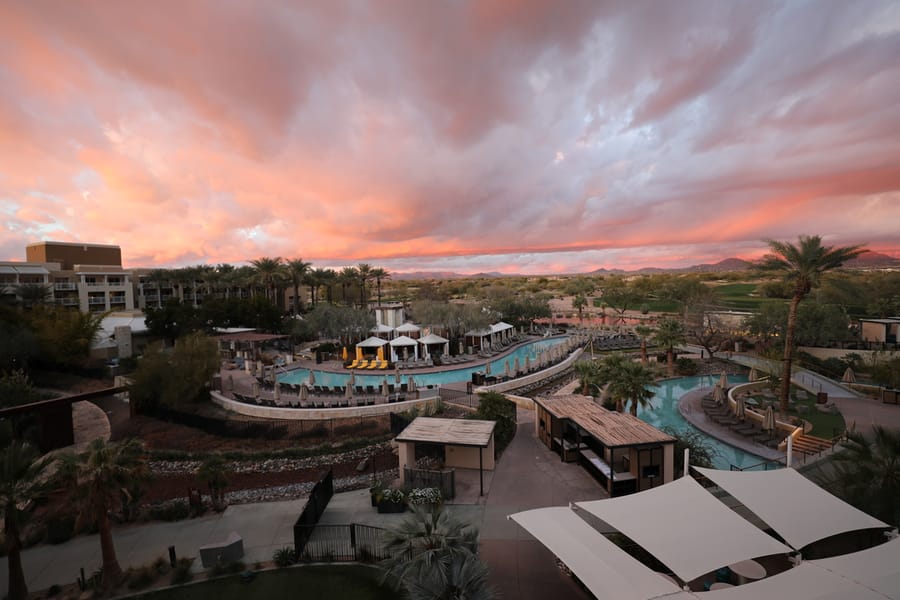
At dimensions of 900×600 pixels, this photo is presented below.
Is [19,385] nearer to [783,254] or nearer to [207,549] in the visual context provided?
[207,549]

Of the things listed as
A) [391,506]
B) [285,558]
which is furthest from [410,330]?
[285,558]

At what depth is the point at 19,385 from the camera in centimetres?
2295

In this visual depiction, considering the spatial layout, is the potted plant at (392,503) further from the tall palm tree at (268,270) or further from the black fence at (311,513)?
the tall palm tree at (268,270)

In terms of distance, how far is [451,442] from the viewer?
13320mm

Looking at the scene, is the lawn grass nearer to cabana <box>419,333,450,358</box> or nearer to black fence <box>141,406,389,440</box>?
black fence <box>141,406,389,440</box>

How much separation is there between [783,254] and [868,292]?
38.9m

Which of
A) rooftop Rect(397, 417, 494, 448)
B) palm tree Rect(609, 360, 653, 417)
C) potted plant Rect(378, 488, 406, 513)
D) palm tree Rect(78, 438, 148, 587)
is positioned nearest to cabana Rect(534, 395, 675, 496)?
palm tree Rect(609, 360, 653, 417)

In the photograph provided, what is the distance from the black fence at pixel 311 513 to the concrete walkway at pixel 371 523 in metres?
0.42

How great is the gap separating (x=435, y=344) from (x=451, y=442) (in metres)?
25.6

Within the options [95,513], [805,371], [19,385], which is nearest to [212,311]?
[19,385]

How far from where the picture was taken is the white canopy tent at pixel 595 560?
6633 millimetres

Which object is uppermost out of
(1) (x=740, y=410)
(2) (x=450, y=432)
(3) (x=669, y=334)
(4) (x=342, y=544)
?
(3) (x=669, y=334)

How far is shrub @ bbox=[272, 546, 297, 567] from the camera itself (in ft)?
34.7

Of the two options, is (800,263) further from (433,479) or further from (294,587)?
(294,587)
